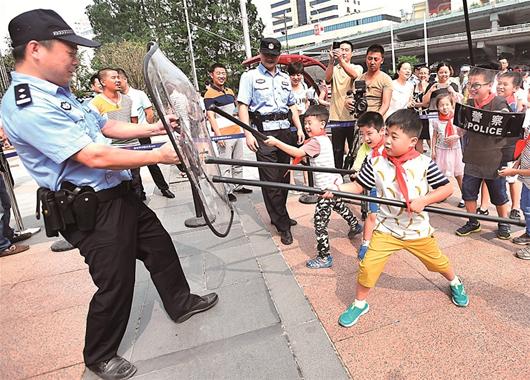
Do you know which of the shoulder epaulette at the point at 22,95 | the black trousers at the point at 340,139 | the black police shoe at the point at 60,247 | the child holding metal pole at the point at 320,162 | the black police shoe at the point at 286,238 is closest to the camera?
the shoulder epaulette at the point at 22,95

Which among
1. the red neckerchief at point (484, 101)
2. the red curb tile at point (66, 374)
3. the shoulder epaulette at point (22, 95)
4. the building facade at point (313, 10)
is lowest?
the red curb tile at point (66, 374)

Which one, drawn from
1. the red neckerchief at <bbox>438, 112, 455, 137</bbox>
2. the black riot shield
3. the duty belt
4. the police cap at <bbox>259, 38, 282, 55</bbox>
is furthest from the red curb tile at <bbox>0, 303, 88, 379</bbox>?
the red neckerchief at <bbox>438, 112, 455, 137</bbox>

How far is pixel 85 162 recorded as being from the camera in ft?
6.15

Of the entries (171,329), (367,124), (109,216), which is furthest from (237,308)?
(367,124)

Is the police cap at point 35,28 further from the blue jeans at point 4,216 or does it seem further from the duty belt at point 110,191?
the blue jeans at point 4,216

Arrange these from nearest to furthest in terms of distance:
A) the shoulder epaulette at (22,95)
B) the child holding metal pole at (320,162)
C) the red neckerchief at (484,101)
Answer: the shoulder epaulette at (22,95)
the child holding metal pole at (320,162)
the red neckerchief at (484,101)

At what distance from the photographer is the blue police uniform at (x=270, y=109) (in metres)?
3.85

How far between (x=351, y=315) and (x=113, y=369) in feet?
4.97

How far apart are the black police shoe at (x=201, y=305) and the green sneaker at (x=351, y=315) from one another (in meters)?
0.97

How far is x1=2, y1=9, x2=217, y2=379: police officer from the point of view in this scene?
6.00 ft

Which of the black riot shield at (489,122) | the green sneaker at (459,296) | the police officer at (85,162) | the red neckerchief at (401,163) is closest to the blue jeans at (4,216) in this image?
the police officer at (85,162)

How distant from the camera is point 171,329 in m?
2.60

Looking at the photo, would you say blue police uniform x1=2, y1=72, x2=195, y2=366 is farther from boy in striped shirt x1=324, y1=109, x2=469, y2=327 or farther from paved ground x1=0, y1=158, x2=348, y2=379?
boy in striped shirt x1=324, y1=109, x2=469, y2=327

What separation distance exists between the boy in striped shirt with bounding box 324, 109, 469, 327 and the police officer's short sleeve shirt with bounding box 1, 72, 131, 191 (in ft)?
5.22
